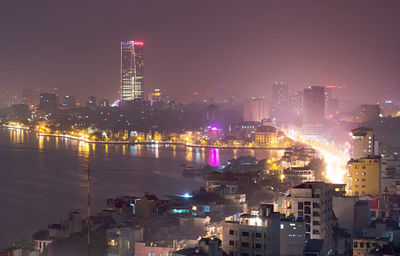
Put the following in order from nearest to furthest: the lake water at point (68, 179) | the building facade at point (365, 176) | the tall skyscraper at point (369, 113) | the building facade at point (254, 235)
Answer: the building facade at point (254, 235) → the building facade at point (365, 176) → the lake water at point (68, 179) → the tall skyscraper at point (369, 113)

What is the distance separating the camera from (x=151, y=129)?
83.3 ft

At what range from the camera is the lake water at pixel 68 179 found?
777 centimetres

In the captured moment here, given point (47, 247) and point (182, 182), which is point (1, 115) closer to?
point (182, 182)

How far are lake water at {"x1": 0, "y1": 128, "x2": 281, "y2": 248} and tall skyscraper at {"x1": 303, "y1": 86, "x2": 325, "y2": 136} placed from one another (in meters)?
7.65

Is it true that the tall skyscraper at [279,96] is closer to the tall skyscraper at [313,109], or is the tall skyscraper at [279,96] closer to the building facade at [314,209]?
the tall skyscraper at [313,109]

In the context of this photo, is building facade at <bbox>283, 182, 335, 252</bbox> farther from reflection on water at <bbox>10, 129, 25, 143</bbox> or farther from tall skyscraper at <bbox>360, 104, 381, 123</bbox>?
reflection on water at <bbox>10, 129, 25, 143</bbox>

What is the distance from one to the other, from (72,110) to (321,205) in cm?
2975

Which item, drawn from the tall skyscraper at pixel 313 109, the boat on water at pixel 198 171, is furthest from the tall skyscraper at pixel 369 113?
the boat on water at pixel 198 171

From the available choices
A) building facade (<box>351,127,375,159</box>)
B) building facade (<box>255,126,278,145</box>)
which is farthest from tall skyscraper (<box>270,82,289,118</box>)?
building facade (<box>351,127,375,159</box>)

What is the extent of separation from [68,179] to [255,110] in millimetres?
22933

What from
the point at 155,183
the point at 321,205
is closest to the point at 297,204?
the point at 321,205

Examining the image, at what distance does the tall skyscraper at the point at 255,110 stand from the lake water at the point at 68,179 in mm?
14696

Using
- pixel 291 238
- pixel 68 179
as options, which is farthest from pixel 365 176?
pixel 68 179

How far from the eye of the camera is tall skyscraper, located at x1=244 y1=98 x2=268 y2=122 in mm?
33562
